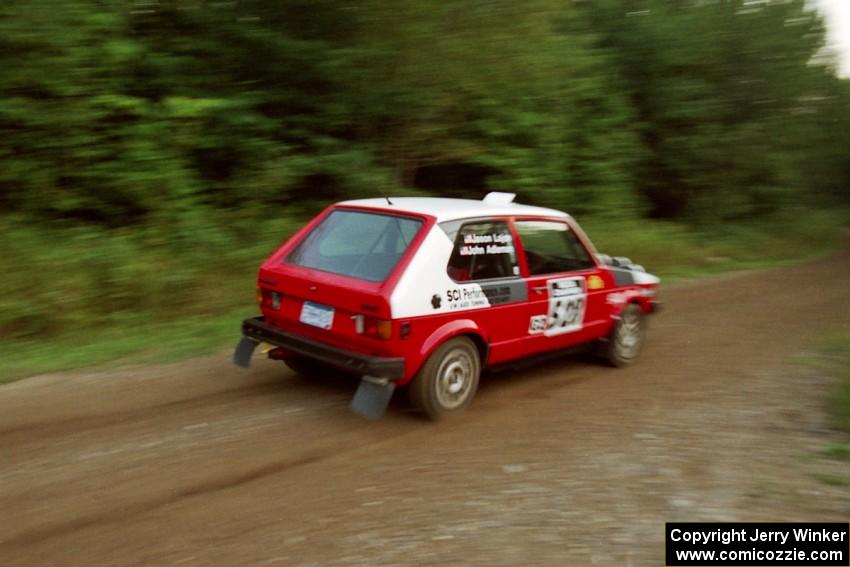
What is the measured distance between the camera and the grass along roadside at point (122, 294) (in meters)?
7.65

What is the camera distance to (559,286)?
22.1 feet

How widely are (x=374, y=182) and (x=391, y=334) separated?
736 cm

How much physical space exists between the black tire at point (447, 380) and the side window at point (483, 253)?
537mm

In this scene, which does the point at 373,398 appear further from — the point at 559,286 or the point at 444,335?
the point at 559,286

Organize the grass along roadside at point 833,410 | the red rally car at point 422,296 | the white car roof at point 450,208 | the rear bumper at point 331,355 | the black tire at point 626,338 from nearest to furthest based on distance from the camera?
the grass along roadside at point 833,410, the rear bumper at point 331,355, the red rally car at point 422,296, the white car roof at point 450,208, the black tire at point 626,338

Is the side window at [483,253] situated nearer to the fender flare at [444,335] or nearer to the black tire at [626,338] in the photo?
the fender flare at [444,335]

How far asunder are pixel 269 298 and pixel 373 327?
3.93 feet

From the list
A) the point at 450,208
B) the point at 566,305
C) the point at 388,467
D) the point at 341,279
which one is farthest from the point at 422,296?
the point at 566,305

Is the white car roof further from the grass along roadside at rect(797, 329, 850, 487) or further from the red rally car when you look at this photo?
the grass along roadside at rect(797, 329, 850, 487)

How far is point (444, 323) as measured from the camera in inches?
225

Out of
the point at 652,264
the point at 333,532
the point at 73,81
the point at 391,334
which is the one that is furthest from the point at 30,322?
the point at 652,264

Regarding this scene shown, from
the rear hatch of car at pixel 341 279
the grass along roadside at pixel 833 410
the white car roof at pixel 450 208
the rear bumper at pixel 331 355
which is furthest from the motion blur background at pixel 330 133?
the grass along roadside at pixel 833 410

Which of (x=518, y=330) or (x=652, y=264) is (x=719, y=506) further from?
(x=652, y=264)

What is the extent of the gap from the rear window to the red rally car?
1 cm
